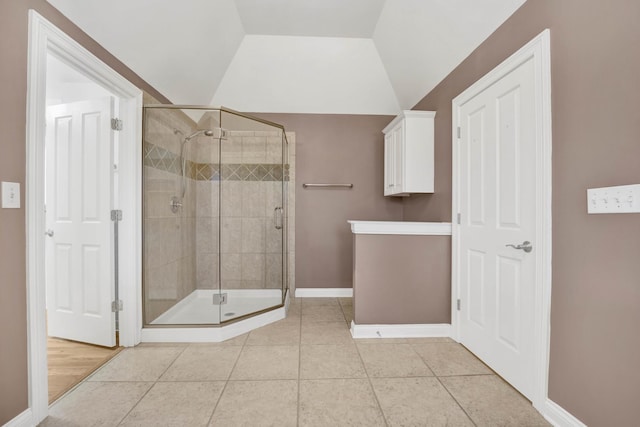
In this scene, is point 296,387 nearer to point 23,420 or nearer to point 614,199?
point 23,420

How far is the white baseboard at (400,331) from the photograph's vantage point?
250 centimetres

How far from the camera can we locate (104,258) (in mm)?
2275

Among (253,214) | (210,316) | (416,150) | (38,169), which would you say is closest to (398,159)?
(416,150)

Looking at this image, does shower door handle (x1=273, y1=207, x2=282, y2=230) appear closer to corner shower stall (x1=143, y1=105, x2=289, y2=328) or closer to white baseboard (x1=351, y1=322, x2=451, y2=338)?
corner shower stall (x1=143, y1=105, x2=289, y2=328)

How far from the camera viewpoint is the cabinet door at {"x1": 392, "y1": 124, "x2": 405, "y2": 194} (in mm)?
2926

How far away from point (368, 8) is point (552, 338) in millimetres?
2967

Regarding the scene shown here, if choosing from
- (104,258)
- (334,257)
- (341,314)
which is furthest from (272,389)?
(334,257)

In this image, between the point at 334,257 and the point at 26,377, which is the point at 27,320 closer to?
the point at 26,377

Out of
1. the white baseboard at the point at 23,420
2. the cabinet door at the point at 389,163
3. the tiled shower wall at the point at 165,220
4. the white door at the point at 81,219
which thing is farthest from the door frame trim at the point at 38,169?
the cabinet door at the point at 389,163

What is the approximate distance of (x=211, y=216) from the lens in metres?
3.05

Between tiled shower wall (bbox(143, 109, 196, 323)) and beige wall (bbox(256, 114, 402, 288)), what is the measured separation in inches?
51.5

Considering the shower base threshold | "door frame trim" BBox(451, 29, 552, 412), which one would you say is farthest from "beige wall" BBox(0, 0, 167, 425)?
"door frame trim" BBox(451, 29, 552, 412)

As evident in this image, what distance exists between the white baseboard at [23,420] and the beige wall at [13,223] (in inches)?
0.8

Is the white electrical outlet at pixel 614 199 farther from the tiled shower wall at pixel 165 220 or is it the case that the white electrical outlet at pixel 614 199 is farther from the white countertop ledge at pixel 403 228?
the tiled shower wall at pixel 165 220
